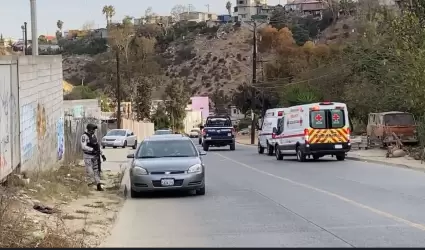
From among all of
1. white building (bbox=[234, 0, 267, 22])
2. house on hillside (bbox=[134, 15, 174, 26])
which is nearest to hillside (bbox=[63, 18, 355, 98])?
house on hillside (bbox=[134, 15, 174, 26])

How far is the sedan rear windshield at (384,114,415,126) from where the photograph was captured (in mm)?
37188

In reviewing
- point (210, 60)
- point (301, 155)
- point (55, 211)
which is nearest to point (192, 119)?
point (210, 60)

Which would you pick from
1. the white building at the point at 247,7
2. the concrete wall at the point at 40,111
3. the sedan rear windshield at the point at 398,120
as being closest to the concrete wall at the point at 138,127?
the sedan rear windshield at the point at 398,120

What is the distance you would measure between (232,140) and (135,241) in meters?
37.1

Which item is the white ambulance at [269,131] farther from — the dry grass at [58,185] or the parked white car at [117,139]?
the dry grass at [58,185]

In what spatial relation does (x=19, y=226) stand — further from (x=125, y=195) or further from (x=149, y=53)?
(x=149, y=53)

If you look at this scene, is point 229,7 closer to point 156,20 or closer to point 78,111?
point 156,20

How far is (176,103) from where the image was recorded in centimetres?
9706

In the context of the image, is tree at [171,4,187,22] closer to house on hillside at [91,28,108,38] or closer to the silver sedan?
house on hillside at [91,28,108,38]

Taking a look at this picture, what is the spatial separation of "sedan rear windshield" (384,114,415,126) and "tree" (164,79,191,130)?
201 ft

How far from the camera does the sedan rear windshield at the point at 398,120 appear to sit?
3719cm

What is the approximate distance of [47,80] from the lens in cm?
2216

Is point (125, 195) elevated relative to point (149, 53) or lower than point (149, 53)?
lower

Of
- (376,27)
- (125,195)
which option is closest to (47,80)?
(125,195)
